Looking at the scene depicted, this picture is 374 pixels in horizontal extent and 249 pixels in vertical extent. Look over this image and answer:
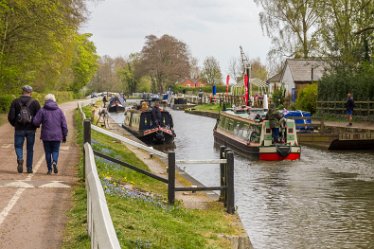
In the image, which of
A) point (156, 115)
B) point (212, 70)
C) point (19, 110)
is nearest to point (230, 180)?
point (19, 110)

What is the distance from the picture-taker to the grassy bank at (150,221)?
7946mm

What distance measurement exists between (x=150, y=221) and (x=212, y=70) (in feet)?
409

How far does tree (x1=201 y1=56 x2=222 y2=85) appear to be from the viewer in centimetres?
13325

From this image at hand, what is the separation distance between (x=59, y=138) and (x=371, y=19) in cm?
2401

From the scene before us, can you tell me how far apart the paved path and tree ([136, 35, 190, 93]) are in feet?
326

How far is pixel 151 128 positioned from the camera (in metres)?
34.3

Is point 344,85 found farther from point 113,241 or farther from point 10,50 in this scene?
point 113,241

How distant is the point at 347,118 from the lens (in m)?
38.1

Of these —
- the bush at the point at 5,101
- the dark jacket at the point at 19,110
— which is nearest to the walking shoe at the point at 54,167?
the dark jacket at the point at 19,110

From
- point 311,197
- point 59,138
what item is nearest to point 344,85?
point 311,197

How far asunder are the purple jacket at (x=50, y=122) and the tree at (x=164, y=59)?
3990 inches

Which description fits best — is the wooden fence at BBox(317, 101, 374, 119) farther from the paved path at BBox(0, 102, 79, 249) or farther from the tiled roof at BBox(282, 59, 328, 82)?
the paved path at BBox(0, 102, 79, 249)

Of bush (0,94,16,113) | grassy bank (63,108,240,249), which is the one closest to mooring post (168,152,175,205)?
grassy bank (63,108,240,249)

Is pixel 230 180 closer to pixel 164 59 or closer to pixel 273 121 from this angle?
pixel 273 121
